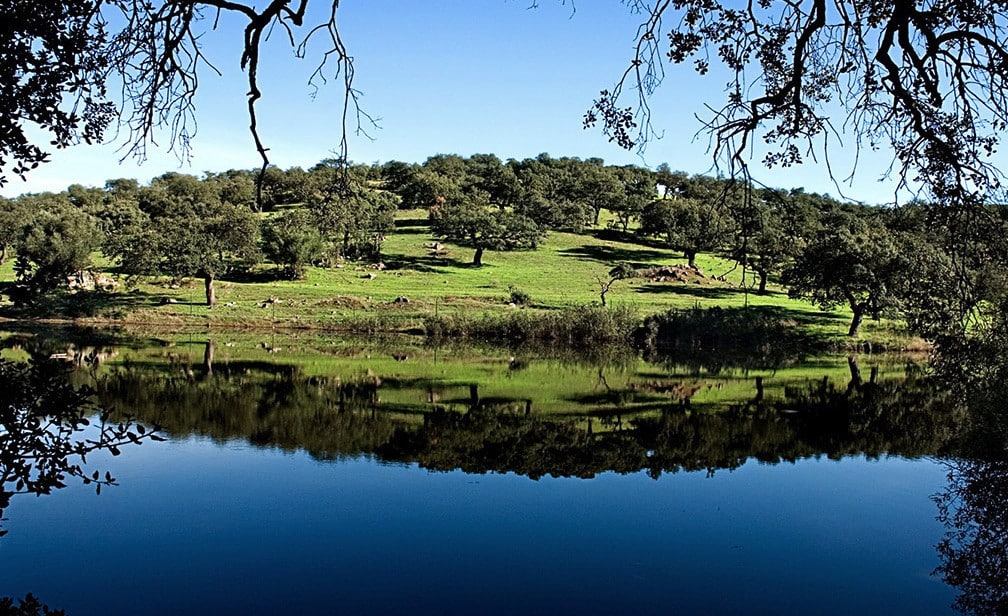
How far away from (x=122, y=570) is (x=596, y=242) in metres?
77.8

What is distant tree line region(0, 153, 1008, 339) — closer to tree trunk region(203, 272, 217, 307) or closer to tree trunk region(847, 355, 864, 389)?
tree trunk region(203, 272, 217, 307)

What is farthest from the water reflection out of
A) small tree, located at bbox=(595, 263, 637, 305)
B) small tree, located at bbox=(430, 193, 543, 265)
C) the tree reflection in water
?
small tree, located at bbox=(430, 193, 543, 265)

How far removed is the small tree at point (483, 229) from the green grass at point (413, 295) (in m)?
1.46

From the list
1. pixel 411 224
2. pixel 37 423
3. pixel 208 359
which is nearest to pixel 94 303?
pixel 208 359

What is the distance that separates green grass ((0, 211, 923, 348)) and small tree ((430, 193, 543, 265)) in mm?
1465

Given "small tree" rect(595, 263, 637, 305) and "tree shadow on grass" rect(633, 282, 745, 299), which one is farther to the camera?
"small tree" rect(595, 263, 637, 305)

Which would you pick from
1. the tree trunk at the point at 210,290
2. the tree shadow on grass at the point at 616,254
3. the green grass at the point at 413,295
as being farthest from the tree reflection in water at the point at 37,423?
the tree shadow on grass at the point at 616,254

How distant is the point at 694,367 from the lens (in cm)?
4031

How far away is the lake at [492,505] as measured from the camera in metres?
11.2

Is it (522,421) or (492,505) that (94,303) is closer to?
(522,421)

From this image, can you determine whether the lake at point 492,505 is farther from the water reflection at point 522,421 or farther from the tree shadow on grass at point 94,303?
the tree shadow on grass at point 94,303

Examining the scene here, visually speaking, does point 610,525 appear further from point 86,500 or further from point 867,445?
point 867,445

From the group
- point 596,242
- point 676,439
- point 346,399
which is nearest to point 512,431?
point 676,439

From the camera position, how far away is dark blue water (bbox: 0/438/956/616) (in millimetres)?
10945
